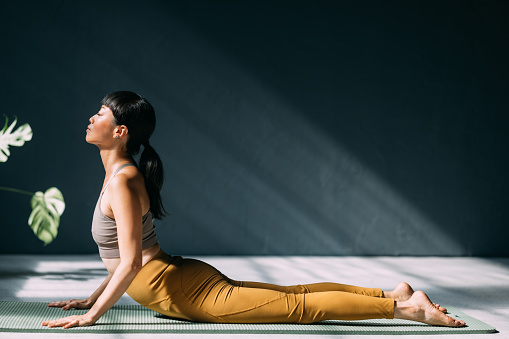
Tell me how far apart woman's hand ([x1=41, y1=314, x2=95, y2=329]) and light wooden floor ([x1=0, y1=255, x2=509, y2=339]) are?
2.38ft

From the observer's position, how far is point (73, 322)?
2.20 metres

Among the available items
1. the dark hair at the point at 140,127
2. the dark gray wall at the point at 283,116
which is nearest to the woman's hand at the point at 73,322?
the dark hair at the point at 140,127

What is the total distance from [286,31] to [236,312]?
2929 mm

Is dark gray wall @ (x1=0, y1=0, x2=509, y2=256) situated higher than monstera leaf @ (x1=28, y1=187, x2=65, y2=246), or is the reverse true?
dark gray wall @ (x1=0, y1=0, x2=509, y2=256)

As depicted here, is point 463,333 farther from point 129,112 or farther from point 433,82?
point 433,82

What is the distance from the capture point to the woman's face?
90.1 inches

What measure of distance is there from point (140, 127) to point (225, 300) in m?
0.68

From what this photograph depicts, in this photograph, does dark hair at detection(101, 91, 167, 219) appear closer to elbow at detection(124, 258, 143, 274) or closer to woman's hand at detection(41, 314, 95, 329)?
elbow at detection(124, 258, 143, 274)

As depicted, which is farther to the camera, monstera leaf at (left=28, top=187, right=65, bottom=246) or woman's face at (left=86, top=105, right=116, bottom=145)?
monstera leaf at (left=28, top=187, right=65, bottom=246)

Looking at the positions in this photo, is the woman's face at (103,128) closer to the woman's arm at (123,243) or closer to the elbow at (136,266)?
the woman's arm at (123,243)

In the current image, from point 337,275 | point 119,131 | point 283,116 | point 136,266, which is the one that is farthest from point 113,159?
point 283,116

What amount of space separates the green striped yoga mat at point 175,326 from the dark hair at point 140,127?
0.41m

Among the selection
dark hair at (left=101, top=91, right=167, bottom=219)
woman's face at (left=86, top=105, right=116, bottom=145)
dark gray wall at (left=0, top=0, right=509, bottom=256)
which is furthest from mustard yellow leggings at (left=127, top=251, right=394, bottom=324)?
dark gray wall at (left=0, top=0, right=509, bottom=256)

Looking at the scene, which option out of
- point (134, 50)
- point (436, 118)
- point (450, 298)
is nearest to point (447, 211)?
point (436, 118)
